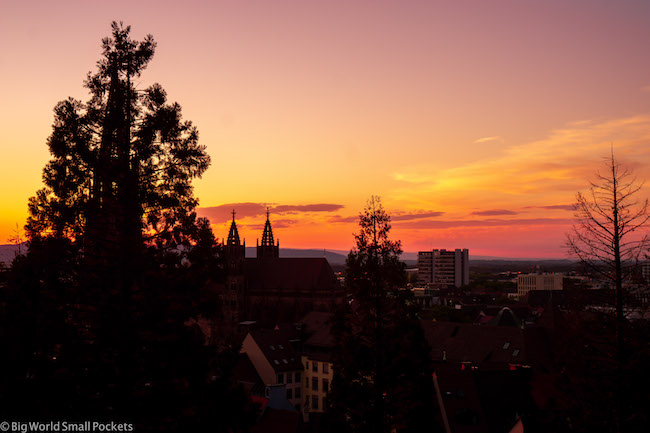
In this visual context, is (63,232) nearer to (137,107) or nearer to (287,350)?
(137,107)

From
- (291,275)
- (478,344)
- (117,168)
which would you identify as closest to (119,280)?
(117,168)

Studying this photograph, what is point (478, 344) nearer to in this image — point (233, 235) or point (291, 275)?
point (291, 275)

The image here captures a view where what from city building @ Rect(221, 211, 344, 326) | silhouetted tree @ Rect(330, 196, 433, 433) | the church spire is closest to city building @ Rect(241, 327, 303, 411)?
silhouetted tree @ Rect(330, 196, 433, 433)

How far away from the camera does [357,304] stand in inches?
1045

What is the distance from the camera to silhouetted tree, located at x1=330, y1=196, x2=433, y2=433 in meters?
25.3

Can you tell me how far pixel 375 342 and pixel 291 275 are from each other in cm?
10725

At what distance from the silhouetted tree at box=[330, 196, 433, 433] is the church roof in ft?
334

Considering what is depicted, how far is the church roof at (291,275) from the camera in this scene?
129500mm

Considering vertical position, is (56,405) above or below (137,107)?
below

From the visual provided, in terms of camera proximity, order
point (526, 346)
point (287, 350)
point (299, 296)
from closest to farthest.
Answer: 1. point (526, 346)
2. point (287, 350)
3. point (299, 296)

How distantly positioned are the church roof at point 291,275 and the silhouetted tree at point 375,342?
334ft

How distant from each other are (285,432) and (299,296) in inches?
3541

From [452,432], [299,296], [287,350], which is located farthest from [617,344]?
[299,296]

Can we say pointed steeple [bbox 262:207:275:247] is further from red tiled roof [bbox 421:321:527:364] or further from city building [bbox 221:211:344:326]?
red tiled roof [bbox 421:321:527:364]
